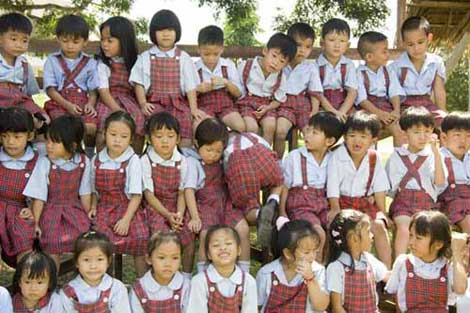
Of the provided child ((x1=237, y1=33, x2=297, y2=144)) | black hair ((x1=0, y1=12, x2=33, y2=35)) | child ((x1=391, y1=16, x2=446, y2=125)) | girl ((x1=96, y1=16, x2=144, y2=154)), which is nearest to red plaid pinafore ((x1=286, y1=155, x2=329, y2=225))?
child ((x1=237, y1=33, x2=297, y2=144))

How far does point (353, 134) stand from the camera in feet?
14.5

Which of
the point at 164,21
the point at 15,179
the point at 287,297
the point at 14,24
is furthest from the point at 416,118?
the point at 14,24

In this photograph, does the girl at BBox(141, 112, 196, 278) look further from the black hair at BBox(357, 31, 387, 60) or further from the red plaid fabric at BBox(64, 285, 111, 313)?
the black hair at BBox(357, 31, 387, 60)

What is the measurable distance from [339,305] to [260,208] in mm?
768

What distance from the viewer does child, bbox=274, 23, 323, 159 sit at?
197 inches

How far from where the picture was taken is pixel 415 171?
453cm

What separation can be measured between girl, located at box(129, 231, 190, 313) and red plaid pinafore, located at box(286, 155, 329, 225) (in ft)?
2.95

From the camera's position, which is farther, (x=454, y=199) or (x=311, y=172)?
(x=454, y=199)

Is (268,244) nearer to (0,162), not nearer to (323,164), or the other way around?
(323,164)

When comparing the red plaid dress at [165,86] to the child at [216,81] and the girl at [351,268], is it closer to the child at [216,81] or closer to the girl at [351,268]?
the child at [216,81]

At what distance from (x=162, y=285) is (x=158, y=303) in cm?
10

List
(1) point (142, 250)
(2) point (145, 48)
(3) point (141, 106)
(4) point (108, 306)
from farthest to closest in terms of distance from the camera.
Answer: (2) point (145, 48) < (3) point (141, 106) < (1) point (142, 250) < (4) point (108, 306)

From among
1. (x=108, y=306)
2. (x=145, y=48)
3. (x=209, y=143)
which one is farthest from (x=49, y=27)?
(x=108, y=306)

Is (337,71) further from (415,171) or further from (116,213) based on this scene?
(116,213)
